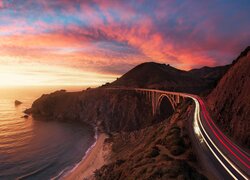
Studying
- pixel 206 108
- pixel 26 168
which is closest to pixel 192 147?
pixel 206 108

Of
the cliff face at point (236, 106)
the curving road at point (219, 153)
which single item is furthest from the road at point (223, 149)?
the cliff face at point (236, 106)

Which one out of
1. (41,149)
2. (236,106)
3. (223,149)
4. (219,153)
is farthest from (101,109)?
(219,153)

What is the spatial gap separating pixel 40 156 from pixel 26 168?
8.20 m

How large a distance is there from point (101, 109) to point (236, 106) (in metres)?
93.5

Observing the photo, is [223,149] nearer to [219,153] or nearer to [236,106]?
[219,153]

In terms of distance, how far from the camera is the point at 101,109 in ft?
395

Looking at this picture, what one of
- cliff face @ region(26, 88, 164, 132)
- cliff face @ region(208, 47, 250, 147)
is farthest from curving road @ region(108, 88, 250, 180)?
cliff face @ region(26, 88, 164, 132)

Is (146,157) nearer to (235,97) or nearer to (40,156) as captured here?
(235,97)

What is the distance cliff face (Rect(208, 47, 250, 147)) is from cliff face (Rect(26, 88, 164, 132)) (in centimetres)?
5655

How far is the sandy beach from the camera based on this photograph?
151 feet

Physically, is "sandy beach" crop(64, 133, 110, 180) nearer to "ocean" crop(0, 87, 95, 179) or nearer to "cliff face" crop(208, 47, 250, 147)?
"ocean" crop(0, 87, 95, 179)

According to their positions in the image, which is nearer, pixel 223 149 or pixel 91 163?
pixel 223 149

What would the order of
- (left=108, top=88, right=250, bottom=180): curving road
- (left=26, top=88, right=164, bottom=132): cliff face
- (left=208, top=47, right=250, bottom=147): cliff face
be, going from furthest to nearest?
1. (left=26, top=88, right=164, bottom=132): cliff face
2. (left=208, top=47, right=250, bottom=147): cliff face
3. (left=108, top=88, right=250, bottom=180): curving road

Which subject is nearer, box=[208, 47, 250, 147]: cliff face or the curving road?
the curving road
